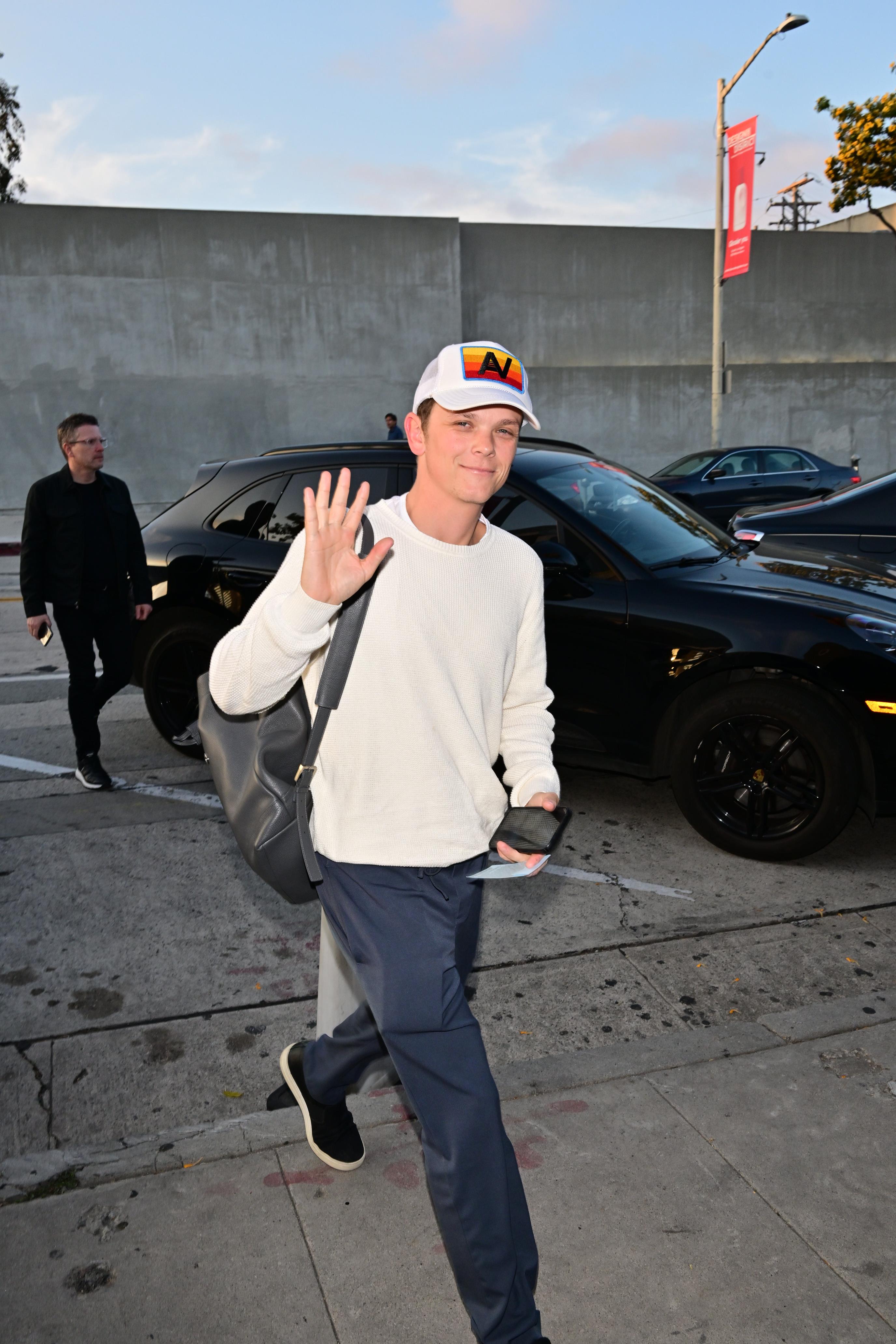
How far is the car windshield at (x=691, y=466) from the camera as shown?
17.2 m

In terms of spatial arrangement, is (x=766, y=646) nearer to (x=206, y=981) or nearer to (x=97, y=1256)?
(x=206, y=981)

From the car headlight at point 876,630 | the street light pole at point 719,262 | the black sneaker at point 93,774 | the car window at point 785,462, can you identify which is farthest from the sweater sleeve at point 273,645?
the street light pole at point 719,262

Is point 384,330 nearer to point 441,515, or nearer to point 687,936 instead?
point 687,936

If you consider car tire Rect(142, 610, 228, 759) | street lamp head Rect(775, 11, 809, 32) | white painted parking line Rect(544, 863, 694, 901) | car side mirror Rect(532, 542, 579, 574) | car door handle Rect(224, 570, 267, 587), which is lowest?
white painted parking line Rect(544, 863, 694, 901)

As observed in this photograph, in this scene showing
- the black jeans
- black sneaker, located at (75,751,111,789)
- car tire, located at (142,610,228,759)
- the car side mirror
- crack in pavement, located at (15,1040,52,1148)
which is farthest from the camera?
car tire, located at (142,610,228,759)

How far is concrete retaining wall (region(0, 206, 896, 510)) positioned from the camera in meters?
22.8

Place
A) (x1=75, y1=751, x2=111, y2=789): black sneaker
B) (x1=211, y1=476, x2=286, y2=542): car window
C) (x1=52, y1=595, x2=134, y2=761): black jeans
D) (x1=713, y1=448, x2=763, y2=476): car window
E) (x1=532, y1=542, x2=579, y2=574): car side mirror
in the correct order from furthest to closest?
(x1=713, y1=448, x2=763, y2=476): car window → (x1=211, y1=476, x2=286, y2=542): car window → (x1=75, y1=751, x2=111, y2=789): black sneaker → (x1=52, y1=595, x2=134, y2=761): black jeans → (x1=532, y1=542, x2=579, y2=574): car side mirror

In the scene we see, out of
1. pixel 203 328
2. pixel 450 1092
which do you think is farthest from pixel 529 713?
pixel 203 328

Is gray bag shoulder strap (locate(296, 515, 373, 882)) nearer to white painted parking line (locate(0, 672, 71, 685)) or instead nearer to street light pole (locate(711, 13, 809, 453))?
white painted parking line (locate(0, 672, 71, 685))

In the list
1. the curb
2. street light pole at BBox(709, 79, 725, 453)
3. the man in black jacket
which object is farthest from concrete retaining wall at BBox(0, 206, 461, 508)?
the curb

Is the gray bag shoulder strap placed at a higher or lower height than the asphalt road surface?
higher

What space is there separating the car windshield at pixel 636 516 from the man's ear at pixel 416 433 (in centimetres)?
295

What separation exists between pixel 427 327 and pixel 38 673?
711 inches

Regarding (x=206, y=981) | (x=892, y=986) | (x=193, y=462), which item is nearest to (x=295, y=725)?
(x=206, y=981)
